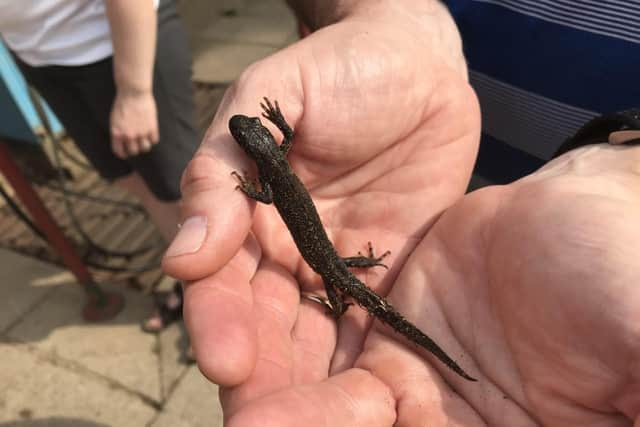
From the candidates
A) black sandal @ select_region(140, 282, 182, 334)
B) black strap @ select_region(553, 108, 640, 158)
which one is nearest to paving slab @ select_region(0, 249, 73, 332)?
black sandal @ select_region(140, 282, 182, 334)

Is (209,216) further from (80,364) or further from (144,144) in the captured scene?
(80,364)

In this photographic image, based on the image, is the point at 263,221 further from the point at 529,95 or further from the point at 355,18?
the point at 529,95

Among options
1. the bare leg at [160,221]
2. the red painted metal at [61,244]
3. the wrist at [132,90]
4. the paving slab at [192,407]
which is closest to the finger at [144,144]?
the wrist at [132,90]

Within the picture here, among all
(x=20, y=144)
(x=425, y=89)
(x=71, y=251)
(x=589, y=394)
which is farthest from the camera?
(x=20, y=144)

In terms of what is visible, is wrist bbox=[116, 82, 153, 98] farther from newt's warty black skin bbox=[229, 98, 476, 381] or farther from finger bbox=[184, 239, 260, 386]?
finger bbox=[184, 239, 260, 386]

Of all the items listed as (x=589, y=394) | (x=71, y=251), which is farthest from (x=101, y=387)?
(x=589, y=394)
